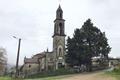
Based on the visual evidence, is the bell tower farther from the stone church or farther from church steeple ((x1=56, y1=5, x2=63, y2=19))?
church steeple ((x1=56, y1=5, x2=63, y2=19))

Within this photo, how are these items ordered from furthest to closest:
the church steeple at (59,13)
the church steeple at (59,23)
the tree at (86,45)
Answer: the church steeple at (59,13)
the church steeple at (59,23)
the tree at (86,45)

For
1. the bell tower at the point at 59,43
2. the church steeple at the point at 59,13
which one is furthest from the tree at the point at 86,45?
the church steeple at the point at 59,13

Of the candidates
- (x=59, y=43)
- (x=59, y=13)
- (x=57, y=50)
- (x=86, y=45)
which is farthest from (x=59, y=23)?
(x=86, y=45)

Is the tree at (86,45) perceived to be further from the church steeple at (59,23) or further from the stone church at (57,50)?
the church steeple at (59,23)

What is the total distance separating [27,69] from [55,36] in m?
20.8

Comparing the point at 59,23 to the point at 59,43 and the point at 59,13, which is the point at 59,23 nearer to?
the point at 59,13

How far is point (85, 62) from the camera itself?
215 feet

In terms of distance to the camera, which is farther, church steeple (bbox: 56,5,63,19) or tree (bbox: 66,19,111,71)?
church steeple (bbox: 56,5,63,19)

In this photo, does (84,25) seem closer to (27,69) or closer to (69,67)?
(69,67)

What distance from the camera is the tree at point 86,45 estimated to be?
209 ft

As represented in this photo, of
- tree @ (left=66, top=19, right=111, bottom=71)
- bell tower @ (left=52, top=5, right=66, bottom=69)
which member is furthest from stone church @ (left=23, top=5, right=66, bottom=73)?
tree @ (left=66, top=19, right=111, bottom=71)

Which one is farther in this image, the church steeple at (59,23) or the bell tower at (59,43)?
the church steeple at (59,23)

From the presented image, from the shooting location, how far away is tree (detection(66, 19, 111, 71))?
63.6 m

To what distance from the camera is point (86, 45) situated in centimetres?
6438
